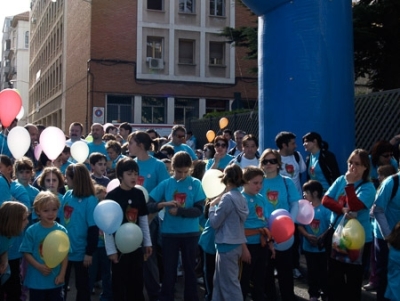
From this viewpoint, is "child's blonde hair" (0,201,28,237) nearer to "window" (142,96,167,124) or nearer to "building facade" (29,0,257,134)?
"building facade" (29,0,257,134)

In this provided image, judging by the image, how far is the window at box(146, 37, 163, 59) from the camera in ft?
98.7

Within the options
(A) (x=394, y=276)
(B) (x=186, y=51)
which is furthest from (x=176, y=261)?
(B) (x=186, y=51)

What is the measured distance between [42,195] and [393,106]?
6.84m

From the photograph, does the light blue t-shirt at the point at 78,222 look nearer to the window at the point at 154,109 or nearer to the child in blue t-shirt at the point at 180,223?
the child in blue t-shirt at the point at 180,223

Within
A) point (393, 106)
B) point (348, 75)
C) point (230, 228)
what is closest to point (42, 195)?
point (230, 228)

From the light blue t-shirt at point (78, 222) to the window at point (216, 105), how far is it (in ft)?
85.4

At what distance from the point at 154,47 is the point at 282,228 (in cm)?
2583

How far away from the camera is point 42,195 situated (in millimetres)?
4977

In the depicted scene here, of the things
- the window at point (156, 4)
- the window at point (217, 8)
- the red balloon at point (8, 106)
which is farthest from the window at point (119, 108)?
the red balloon at point (8, 106)

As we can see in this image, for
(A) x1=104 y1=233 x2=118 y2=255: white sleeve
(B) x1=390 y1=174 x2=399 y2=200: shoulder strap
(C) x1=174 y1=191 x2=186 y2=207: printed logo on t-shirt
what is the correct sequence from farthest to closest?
(C) x1=174 y1=191 x2=186 y2=207: printed logo on t-shirt < (A) x1=104 y1=233 x2=118 y2=255: white sleeve < (B) x1=390 y1=174 x2=399 y2=200: shoulder strap

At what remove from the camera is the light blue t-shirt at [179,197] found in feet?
18.9

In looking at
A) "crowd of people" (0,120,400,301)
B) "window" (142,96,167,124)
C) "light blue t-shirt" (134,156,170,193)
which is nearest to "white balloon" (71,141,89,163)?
"crowd of people" (0,120,400,301)

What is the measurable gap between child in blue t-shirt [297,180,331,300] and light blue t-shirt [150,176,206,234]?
130cm

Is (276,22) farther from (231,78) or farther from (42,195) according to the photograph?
(231,78)
